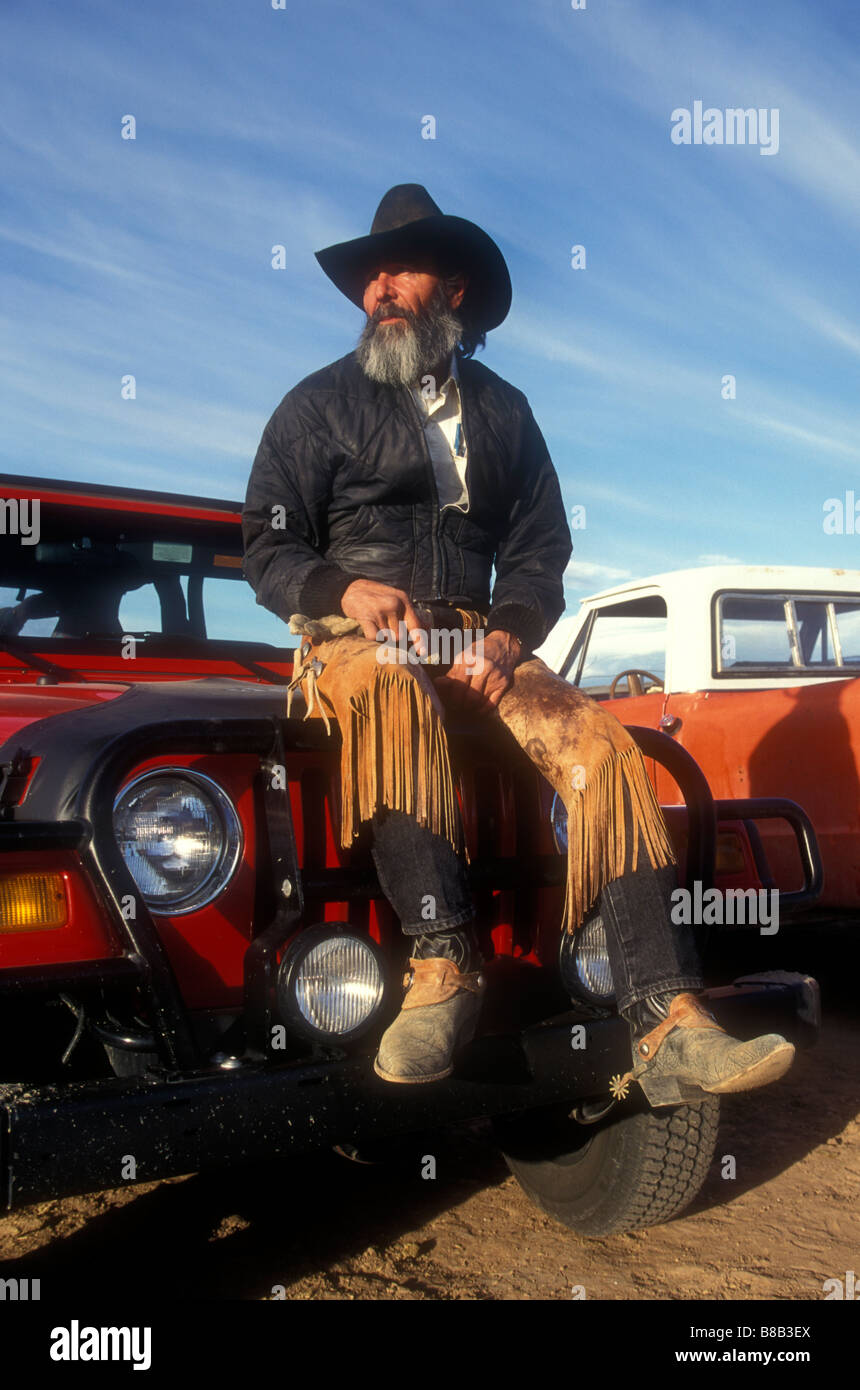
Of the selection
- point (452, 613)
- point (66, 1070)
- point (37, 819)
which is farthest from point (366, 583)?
point (66, 1070)

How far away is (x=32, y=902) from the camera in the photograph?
204cm

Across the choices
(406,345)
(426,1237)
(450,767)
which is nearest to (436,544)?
(406,345)

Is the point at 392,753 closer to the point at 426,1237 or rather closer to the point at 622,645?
the point at 426,1237

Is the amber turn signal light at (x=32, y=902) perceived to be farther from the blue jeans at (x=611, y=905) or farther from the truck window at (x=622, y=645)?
the truck window at (x=622, y=645)

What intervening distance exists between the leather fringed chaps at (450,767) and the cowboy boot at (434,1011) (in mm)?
206

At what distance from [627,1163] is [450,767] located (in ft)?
3.33

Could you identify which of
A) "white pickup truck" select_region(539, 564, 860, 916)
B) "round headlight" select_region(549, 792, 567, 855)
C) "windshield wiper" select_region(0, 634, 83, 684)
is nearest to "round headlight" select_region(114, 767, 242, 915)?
"round headlight" select_region(549, 792, 567, 855)

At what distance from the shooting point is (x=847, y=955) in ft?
15.6

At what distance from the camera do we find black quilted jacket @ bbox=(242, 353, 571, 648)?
2.76 m

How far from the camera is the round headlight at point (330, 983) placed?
2.08m

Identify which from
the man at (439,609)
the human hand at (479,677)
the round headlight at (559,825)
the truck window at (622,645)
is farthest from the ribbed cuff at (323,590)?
the truck window at (622,645)

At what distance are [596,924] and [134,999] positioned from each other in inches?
37.4

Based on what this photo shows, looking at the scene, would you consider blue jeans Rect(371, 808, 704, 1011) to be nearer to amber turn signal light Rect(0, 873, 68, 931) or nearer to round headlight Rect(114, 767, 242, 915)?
Answer: round headlight Rect(114, 767, 242, 915)
